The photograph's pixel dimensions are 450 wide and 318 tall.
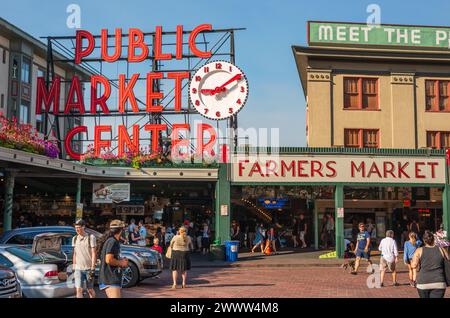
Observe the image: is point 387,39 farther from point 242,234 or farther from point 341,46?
point 242,234

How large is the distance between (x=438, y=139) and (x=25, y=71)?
30094mm

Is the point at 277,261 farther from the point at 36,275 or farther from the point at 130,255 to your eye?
the point at 36,275

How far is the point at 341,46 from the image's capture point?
102 ft

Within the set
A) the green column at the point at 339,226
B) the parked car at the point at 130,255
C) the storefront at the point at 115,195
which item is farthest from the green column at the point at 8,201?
Result: the green column at the point at 339,226

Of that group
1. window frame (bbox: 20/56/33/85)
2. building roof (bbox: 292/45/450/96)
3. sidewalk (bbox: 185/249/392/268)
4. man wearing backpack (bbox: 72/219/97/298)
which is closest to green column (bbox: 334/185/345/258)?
sidewalk (bbox: 185/249/392/268)

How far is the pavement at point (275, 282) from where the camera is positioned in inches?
606

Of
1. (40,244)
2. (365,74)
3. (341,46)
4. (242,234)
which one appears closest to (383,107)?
(365,74)

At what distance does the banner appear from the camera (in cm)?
2925

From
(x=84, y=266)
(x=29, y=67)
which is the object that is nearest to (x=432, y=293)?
(x=84, y=266)

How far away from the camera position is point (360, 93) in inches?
1234

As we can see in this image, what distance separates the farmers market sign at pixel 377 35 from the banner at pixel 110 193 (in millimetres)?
12275

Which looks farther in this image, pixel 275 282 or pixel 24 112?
pixel 24 112

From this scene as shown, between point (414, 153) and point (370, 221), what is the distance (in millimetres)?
4903
